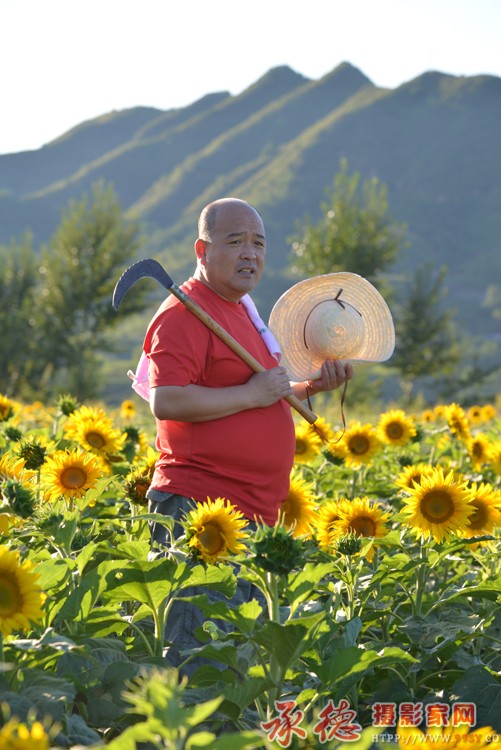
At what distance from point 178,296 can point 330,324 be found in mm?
883

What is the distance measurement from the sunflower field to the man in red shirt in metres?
0.21

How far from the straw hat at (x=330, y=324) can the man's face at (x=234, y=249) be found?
49 centimetres

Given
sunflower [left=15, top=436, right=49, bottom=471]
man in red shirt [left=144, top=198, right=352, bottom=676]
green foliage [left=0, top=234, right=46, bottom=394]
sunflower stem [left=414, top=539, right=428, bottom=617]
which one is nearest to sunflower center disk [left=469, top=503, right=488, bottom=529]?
sunflower stem [left=414, top=539, right=428, bottom=617]

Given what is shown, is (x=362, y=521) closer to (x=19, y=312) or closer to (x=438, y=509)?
(x=438, y=509)

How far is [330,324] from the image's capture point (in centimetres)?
386

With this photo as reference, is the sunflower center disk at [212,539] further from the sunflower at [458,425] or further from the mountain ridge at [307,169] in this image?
the mountain ridge at [307,169]

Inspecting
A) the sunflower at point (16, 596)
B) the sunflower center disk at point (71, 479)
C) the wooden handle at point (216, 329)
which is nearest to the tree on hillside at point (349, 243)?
the wooden handle at point (216, 329)

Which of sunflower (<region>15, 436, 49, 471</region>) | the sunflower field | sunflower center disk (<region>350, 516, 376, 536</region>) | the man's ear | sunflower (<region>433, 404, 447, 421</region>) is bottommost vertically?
the sunflower field

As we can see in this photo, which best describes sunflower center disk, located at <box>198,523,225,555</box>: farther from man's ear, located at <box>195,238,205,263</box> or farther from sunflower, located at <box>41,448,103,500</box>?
man's ear, located at <box>195,238,205,263</box>

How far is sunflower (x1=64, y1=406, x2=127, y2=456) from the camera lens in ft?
13.7

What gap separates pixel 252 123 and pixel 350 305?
181 metres

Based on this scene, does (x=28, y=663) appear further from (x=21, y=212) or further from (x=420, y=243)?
(x=21, y=212)

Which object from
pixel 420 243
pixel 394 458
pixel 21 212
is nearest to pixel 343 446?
pixel 394 458

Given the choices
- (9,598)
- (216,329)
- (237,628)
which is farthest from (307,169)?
(9,598)
